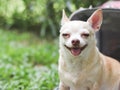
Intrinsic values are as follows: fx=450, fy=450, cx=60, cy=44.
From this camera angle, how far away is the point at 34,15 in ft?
24.3

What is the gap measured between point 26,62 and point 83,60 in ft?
8.47

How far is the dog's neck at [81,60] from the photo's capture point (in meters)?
3.29

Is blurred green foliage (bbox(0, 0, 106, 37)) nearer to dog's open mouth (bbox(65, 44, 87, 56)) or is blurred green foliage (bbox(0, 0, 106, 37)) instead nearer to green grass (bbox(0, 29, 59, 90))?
green grass (bbox(0, 29, 59, 90))

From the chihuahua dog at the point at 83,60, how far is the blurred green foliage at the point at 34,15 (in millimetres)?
2518

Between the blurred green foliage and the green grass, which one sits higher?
the blurred green foliage

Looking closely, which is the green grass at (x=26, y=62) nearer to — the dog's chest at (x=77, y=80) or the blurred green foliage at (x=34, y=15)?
the blurred green foliage at (x=34, y=15)

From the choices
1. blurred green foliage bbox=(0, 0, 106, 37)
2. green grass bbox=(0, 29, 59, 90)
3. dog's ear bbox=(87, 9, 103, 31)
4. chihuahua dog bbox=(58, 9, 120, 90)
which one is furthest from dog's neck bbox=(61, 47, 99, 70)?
blurred green foliage bbox=(0, 0, 106, 37)

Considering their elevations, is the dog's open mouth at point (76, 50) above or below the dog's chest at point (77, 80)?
above

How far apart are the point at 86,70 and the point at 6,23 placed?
4.64m

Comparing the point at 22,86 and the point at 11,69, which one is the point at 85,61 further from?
the point at 11,69

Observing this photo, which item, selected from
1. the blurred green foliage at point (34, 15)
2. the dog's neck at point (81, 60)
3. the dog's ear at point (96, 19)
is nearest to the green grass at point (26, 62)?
the blurred green foliage at point (34, 15)

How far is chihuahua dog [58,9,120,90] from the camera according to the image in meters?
3.16

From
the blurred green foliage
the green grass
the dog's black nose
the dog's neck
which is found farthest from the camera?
the blurred green foliage

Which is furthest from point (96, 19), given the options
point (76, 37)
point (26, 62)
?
point (26, 62)
